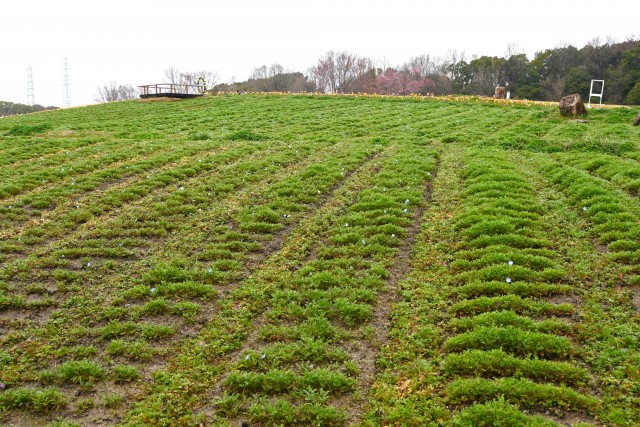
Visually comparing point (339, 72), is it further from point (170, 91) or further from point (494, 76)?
point (170, 91)

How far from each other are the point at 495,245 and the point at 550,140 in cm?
1361

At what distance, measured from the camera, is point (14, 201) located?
1192cm

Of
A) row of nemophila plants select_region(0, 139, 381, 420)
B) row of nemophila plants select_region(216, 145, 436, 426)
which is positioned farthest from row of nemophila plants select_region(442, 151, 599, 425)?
row of nemophila plants select_region(0, 139, 381, 420)

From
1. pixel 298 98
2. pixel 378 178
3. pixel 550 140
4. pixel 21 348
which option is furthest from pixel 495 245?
pixel 298 98

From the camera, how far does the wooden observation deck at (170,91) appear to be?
158 feet

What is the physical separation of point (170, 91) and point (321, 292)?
1839 inches

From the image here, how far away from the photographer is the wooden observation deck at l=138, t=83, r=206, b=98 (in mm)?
48263

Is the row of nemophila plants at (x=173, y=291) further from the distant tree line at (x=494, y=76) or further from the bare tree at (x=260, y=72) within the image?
the bare tree at (x=260, y=72)

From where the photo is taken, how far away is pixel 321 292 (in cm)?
758

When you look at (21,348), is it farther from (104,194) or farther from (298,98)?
(298,98)

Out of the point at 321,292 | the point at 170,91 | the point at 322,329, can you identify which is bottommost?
the point at 322,329

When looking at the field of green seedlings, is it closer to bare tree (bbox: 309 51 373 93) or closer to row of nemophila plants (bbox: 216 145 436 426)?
row of nemophila plants (bbox: 216 145 436 426)

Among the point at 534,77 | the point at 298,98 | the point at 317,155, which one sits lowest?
the point at 317,155

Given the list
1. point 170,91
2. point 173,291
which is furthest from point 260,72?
point 173,291
